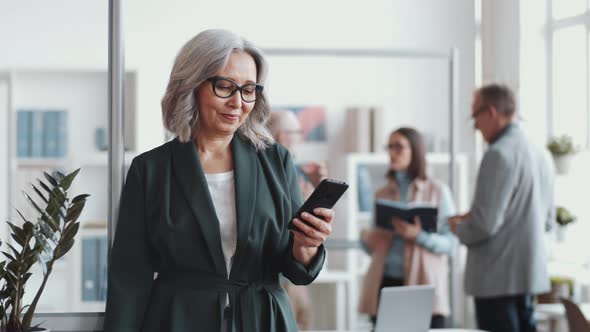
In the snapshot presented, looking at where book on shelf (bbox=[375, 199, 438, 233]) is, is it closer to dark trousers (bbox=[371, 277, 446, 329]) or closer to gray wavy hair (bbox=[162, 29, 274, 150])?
dark trousers (bbox=[371, 277, 446, 329])

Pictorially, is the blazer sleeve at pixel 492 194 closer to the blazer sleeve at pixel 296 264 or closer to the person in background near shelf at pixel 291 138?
the person in background near shelf at pixel 291 138

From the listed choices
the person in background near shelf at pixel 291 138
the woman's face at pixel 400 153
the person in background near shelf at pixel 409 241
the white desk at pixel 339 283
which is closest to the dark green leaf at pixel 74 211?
the person in background near shelf at pixel 291 138

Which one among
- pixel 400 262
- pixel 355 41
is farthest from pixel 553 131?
pixel 400 262

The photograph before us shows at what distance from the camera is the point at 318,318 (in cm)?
539

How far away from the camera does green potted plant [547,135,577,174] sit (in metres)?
5.64

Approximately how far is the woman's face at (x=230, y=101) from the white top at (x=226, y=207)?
0.12 m

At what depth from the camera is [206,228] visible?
1.89 m

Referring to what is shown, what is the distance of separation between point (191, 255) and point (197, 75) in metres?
0.40

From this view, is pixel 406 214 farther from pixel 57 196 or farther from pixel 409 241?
→ pixel 57 196

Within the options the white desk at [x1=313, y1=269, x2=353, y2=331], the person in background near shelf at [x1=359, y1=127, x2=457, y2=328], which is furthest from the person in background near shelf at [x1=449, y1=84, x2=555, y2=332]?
the white desk at [x1=313, y1=269, x2=353, y2=331]

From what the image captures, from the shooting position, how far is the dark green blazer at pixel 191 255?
191 cm

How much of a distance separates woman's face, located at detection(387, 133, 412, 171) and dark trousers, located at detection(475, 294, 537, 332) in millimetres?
809

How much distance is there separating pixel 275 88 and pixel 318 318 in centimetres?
175

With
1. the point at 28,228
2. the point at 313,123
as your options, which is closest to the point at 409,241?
the point at 313,123
